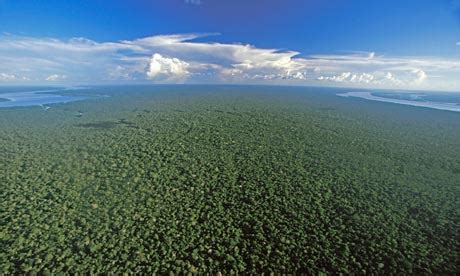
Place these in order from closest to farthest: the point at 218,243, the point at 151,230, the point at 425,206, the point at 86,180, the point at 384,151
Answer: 1. the point at 218,243
2. the point at 151,230
3. the point at 425,206
4. the point at 86,180
5. the point at 384,151

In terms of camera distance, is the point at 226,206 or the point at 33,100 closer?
the point at 226,206

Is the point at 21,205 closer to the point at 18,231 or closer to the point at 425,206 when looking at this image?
the point at 18,231

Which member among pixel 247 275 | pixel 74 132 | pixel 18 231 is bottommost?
pixel 247 275

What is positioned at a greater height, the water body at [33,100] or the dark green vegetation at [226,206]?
the water body at [33,100]

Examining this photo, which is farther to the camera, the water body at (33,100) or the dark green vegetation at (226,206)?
the water body at (33,100)

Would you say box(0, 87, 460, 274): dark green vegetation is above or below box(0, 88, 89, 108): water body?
below

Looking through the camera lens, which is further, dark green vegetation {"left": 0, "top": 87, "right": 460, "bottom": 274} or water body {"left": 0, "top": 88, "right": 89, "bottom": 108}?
Answer: water body {"left": 0, "top": 88, "right": 89, "bottom": 108}

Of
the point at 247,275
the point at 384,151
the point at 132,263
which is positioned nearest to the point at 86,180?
the point at 132,263

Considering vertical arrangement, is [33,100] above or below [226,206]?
above
